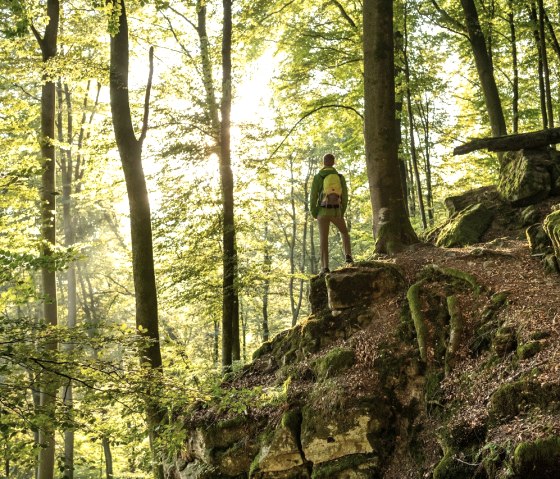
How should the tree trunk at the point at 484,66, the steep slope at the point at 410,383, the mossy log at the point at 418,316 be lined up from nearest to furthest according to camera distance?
the steep slope at the point at 410,383
the mossy log at the point at 418,316
the tree trunk at the point at 484,66

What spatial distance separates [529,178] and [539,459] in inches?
253

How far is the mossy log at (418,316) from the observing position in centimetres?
588

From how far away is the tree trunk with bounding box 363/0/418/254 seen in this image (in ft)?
28.0

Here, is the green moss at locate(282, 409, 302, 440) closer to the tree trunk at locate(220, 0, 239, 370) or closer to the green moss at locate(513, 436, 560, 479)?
the green moss at locate(513, 436, 560, 479)

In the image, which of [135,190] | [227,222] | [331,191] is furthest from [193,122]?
[331,191]

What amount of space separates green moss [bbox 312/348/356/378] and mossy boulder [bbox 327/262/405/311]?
2.91 ft

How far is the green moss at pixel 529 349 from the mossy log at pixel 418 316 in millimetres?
1212

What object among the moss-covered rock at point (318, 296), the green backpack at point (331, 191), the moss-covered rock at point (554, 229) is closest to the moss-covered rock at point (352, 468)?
the moss-covered rock at point (318, 296)

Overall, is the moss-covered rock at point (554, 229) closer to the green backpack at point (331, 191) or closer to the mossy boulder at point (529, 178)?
the mossy boulder at point (529, 178)

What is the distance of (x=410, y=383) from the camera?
19.0 ft

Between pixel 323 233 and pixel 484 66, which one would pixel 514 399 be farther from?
pixel 484 66

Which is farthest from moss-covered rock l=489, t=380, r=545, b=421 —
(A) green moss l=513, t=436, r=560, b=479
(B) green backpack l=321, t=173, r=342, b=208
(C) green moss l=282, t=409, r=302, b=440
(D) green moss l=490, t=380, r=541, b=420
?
(B) green backpack l=321, t=173, r=342, b=208

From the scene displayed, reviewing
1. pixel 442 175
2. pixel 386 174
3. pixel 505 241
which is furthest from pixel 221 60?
pixel 442 175

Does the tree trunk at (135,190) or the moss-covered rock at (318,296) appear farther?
the tree trunk at (135,190)
